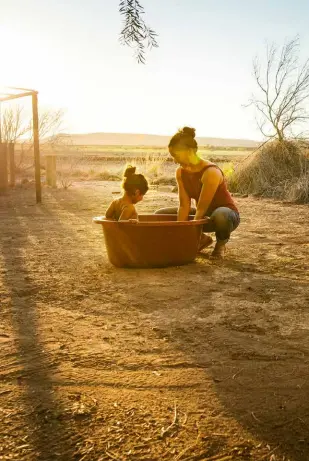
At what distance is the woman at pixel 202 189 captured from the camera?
4.23 meters

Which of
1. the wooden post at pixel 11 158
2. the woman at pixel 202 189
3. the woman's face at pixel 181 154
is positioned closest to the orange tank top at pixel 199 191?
the woman at pixel 202 189

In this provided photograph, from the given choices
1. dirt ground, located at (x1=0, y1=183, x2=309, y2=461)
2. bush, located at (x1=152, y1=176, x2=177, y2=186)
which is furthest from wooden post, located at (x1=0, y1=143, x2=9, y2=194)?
dirt ground, located at (x1=0, y1=183, x2=309, y2=461)

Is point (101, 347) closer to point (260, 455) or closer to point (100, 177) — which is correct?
point (260, 455)

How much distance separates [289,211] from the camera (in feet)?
28.2

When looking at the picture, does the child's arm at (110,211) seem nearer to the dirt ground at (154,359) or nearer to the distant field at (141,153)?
the dirt ground at (154,359)

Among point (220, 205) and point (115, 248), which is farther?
point (220, 205)

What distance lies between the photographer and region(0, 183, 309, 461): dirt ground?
5.75ft

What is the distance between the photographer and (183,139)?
4.18 metres

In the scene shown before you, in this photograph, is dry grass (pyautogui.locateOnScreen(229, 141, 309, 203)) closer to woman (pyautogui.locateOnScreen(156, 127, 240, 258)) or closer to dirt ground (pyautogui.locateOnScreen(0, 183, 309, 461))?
woman (pyautogui.locateOnScreen(156, 127, 240, 258))

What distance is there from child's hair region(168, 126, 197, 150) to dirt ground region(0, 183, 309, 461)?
1018mm

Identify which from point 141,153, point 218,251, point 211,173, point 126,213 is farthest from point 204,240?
point 141,153

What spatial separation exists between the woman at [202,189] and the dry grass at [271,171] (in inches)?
266

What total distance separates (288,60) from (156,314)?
11662 mm

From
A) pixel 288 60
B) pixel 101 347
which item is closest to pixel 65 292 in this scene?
pixel 101 347
